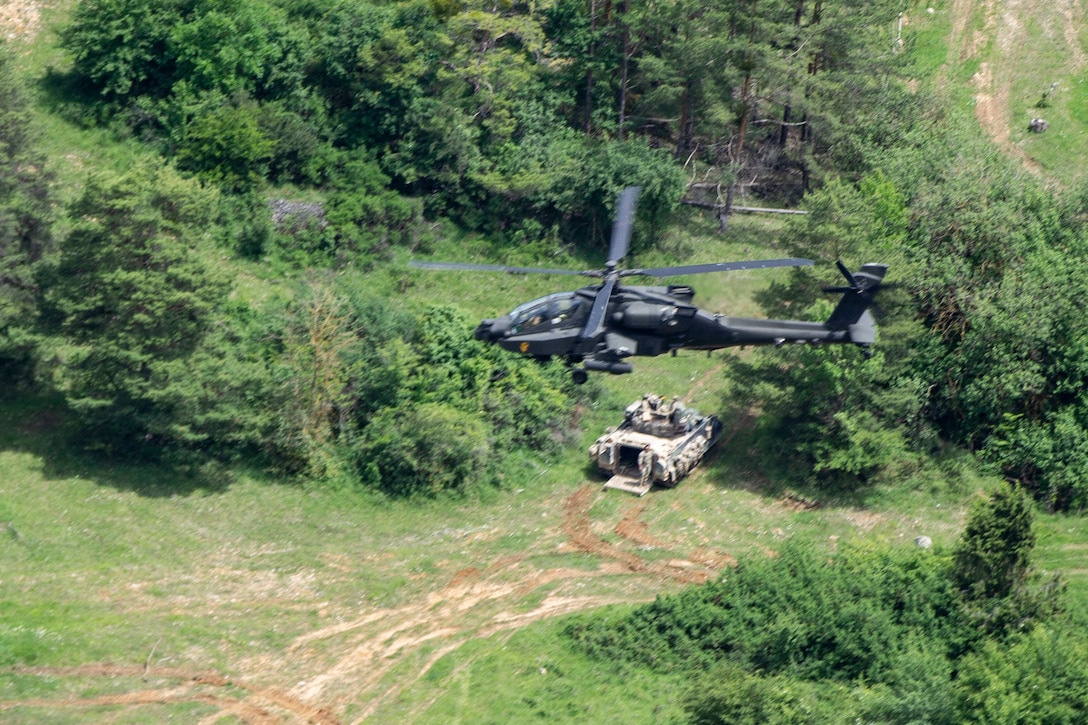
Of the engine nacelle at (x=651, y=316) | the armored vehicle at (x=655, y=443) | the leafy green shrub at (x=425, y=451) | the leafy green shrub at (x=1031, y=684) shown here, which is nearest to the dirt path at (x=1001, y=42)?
the armored vehicle at (x=655, y=443)

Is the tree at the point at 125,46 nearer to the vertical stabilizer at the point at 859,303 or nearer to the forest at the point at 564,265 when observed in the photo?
the forest at the point at 564,265

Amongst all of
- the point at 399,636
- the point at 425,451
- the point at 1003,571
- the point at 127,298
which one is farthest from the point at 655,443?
the point at 127,298

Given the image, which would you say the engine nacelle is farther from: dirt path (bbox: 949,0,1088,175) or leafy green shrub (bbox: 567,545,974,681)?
dirt path (bbox: 949,0,1088,175)

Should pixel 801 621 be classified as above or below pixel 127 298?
below

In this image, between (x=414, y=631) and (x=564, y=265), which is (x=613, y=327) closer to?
(x=414, y=631)

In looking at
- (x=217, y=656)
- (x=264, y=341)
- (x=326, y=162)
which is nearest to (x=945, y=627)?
(x=217, y=656)

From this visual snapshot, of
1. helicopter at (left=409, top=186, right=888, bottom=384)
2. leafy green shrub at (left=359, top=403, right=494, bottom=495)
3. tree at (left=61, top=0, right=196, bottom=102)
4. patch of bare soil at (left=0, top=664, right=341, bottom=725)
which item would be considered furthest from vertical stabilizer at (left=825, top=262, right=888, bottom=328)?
tree at (left=61, top=0, right=196, bottom=102)
